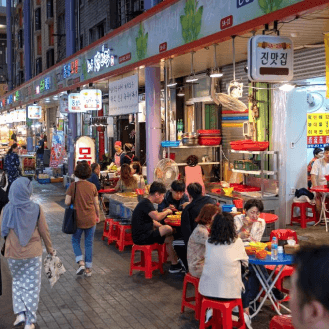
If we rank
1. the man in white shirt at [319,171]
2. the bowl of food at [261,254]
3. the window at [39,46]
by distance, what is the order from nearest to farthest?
the bowl of food at [261,254], the man in white shirt at [319,171], the window at [39,46]

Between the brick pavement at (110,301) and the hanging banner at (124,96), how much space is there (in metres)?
4.41

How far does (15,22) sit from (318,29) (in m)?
38.3

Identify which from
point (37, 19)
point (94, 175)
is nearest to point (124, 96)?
point (94, 175)

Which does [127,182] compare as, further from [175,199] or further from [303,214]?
[303,214]

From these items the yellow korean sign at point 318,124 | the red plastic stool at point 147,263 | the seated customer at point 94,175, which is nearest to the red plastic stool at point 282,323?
the red plastic stool at point 147,263

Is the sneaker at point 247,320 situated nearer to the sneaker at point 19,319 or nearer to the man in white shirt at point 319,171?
the sneaker at point 19,319

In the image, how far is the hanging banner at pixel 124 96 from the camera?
43.0ft

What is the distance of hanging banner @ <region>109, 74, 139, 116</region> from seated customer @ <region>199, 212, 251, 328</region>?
7309mm

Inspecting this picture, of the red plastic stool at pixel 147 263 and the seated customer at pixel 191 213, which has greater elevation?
the seated customer at pixel 191 213

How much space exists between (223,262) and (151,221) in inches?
120

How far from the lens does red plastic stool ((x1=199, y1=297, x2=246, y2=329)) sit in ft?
19.3

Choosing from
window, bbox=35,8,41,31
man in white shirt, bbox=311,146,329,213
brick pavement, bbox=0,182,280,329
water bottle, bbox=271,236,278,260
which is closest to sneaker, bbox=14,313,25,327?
brick pavement, bbox=0,182,280,329

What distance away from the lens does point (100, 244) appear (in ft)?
37.8

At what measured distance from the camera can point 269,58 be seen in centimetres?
772
